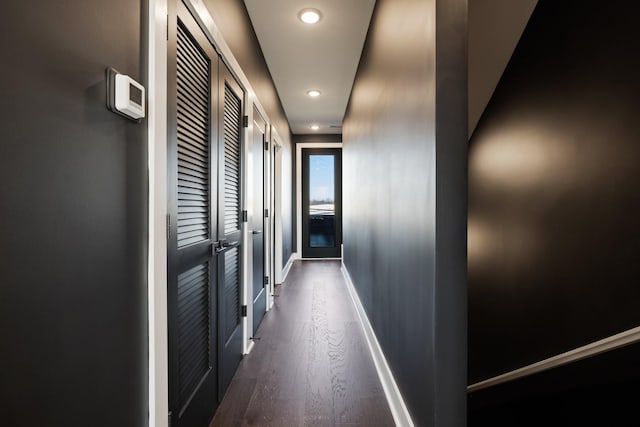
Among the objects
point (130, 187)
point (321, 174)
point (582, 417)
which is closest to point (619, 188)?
point (582, 417)

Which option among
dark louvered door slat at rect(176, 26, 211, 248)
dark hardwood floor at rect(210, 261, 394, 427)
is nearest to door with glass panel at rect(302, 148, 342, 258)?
dark hardwood floor at rect(210, 261, 394, 427)

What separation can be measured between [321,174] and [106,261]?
6.28m

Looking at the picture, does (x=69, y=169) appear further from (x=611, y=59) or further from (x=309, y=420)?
(x=611, y=59)

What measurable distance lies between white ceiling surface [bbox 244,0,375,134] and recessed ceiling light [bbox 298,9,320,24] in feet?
0.13

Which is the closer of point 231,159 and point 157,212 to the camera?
point 157,212

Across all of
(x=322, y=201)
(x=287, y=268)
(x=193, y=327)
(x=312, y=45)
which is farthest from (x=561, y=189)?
(x=322, y=201)

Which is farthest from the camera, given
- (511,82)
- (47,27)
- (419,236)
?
(511,82)

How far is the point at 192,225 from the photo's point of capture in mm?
1526

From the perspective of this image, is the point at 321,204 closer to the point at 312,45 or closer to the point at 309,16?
the point at 312,45

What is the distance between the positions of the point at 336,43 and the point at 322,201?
159 inches

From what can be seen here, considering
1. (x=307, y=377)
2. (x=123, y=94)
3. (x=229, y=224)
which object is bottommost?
(x=307, y=377)

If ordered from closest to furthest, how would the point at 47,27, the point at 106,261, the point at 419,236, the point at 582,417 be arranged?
the point at 47,27
the point at 106,261
the point at 582,417
the point at 419,236

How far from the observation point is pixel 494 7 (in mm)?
2029

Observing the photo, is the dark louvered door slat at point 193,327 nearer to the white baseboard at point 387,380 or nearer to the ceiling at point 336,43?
the white baseboard at point 387,380
